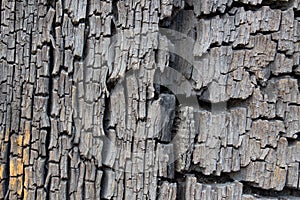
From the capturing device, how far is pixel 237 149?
0.83 meters

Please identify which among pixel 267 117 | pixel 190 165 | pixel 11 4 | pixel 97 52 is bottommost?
pixel 190 165

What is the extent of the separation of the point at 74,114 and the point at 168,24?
0.26m

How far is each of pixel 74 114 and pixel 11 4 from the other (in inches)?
11.4

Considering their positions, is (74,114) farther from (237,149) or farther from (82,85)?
(237,149)

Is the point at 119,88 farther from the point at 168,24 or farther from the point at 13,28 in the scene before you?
the point at 13,28

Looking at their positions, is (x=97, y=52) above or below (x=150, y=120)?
above

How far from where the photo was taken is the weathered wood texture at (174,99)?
2.68 feet

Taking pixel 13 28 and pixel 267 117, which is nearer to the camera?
pixel 267 117

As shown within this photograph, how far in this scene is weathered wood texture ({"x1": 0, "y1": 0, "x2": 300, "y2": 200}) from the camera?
817 mm

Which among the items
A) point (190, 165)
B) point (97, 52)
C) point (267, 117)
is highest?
point (97, 52)

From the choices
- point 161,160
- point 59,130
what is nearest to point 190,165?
point 161,160

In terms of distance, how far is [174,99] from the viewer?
838 mm

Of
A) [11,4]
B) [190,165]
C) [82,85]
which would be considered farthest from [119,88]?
[11,4]

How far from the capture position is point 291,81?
0.81 meters
